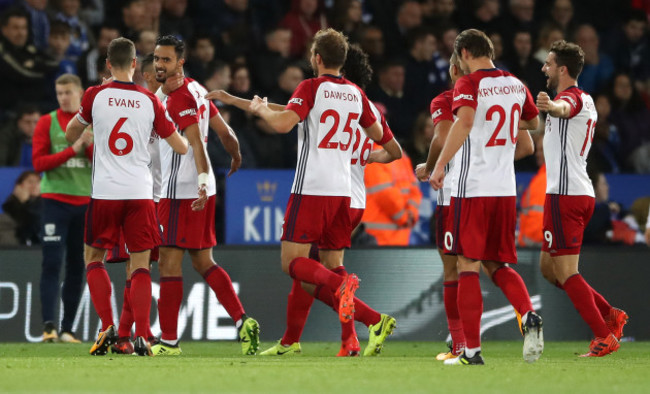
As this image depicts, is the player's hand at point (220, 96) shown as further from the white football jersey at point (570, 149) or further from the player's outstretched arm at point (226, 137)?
the white football jersey at point (570, 149)

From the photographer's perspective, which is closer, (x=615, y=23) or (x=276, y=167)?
(x=276, y=167)

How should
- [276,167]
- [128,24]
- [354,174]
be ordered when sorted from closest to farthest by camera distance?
[354,174] < [276,167] < [128,24]

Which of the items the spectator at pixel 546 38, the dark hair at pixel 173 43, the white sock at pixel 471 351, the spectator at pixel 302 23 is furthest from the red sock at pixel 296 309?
the spectator at pixel 546 38

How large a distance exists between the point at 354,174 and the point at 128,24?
6250 mm

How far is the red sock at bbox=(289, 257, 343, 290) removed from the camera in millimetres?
8078

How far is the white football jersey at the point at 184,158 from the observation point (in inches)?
346

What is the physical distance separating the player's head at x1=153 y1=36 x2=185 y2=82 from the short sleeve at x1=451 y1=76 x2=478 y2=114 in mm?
2271

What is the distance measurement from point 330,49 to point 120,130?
1570 mm

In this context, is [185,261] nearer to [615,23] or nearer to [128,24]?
[128,24]

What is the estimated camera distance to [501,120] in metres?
7.69

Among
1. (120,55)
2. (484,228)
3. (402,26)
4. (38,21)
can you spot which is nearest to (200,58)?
(38,21)

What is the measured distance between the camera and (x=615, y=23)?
17.8 m

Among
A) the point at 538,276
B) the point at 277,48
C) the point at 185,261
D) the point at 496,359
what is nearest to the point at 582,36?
the point at 277,48

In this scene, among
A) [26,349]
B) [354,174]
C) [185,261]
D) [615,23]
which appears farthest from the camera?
[615,23]
